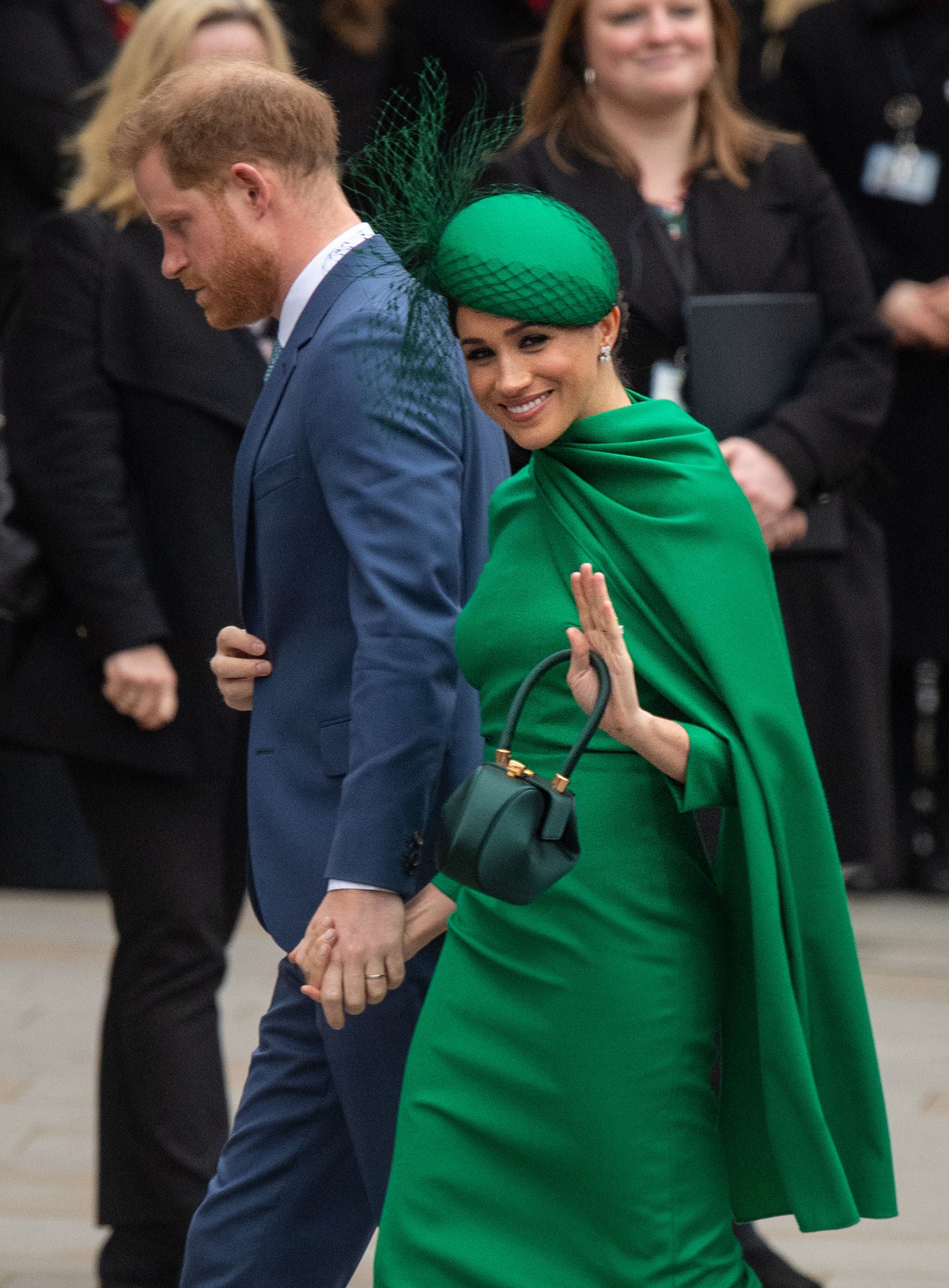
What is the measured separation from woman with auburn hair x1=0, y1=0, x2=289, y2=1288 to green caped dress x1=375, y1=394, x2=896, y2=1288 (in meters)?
1.29

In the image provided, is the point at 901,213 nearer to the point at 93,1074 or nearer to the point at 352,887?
the point at 93,1074

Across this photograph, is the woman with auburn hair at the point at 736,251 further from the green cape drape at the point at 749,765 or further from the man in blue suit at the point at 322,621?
the green cape drape at the point at 749,765

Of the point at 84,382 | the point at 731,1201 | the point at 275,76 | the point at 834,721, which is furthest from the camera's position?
the point at 834,721

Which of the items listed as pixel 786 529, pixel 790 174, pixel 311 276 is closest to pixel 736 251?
pixel 790 174

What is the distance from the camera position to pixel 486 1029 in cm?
215

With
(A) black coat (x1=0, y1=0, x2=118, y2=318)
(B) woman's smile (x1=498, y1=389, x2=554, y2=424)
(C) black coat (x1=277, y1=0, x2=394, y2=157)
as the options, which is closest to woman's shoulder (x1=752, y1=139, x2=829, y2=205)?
(B) woman's smile (x1=498, y1=389, x2=554, y2=424)

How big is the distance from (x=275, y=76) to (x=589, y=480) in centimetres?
63

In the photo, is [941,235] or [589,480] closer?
[589,480]

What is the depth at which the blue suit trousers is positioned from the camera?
2482 millimetres

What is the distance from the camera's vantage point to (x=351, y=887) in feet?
7.46

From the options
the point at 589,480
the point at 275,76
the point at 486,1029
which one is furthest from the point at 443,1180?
the point at 275,76

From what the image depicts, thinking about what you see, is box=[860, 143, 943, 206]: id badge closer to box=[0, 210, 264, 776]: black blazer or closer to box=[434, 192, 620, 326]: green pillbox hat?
box=[0, 210, 264, 776]: black blazer

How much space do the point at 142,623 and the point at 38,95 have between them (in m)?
2.64

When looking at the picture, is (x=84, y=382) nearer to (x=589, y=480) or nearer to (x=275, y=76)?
(x=275, y=76)
